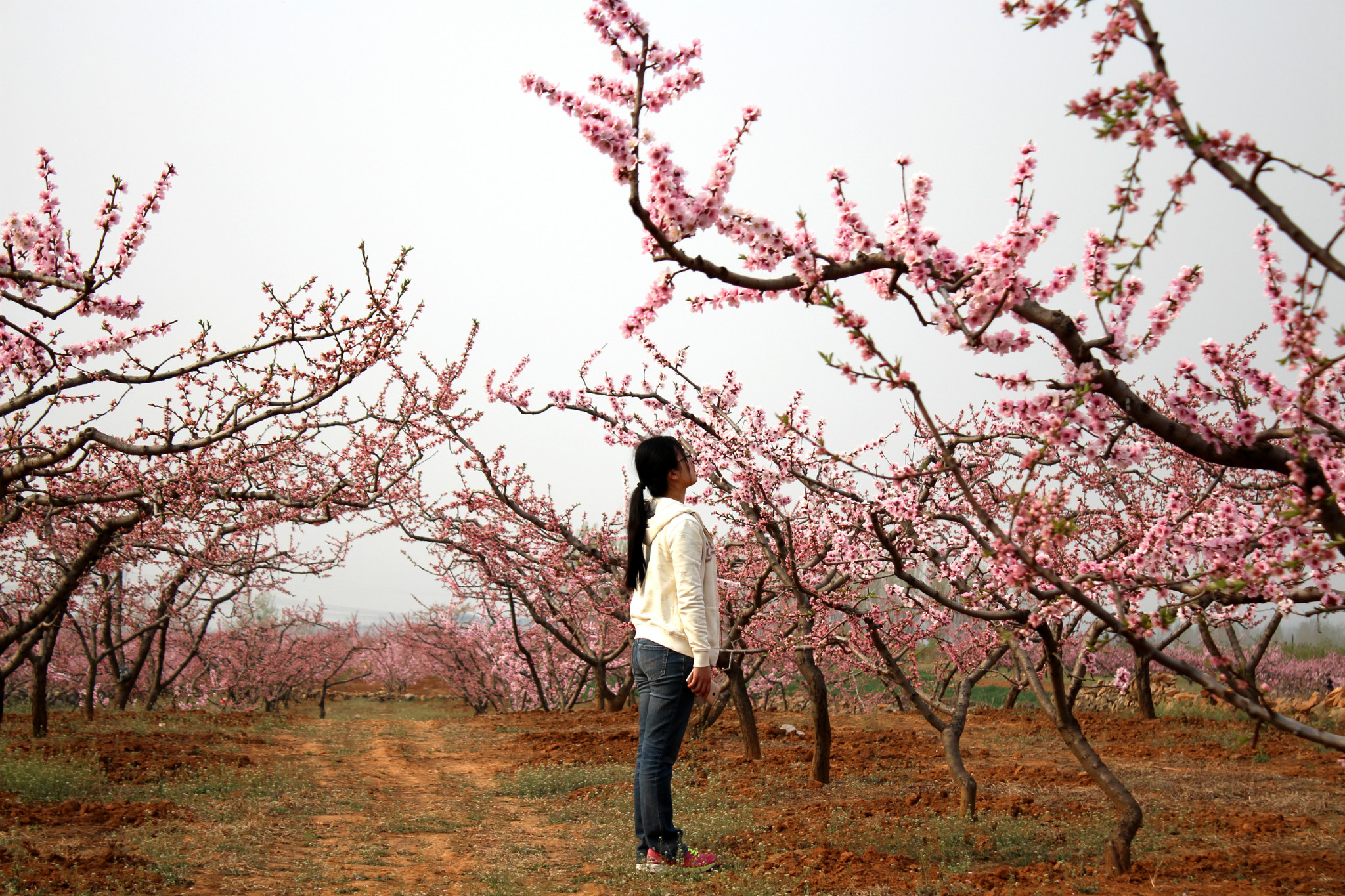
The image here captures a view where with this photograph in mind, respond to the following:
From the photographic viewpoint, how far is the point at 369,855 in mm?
4539

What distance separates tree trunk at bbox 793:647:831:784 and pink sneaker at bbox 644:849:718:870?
1893 millimetres

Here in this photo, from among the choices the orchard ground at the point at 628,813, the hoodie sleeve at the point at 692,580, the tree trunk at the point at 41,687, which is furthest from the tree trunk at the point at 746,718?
the tree trunk at the point at 41,687

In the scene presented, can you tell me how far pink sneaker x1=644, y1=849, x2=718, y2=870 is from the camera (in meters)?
3.91

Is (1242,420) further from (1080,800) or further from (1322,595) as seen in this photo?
(1080,800)

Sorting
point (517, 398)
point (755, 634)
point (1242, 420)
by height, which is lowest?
point (755, 634)

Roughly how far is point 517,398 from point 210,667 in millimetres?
17532

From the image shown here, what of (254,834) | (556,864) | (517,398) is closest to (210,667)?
(517,398)

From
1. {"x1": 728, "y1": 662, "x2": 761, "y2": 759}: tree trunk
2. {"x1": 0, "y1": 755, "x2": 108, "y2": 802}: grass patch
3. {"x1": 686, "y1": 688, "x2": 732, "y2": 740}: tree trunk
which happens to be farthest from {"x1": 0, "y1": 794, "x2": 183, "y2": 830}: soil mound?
{"x1": 686, "y1": 688, "x2": 732, "y2": 740}: tree trunk

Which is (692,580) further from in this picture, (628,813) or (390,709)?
(390,709)

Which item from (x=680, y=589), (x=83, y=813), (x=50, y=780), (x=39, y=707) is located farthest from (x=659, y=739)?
(x=39, y=707)

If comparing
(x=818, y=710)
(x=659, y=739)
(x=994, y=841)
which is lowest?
(x=994, y=841)

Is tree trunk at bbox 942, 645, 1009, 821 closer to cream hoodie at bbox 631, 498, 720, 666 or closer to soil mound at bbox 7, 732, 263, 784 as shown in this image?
cream hoodie at bbox 631, 498, 720, 666

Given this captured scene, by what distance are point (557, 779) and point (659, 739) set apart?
3.54m

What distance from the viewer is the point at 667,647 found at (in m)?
4.03
